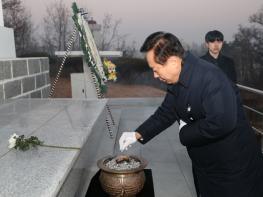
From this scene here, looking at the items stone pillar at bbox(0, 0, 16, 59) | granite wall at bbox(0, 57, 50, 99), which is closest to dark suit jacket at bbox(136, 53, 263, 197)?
granite wall at bbox(0, 57, 50, 99)

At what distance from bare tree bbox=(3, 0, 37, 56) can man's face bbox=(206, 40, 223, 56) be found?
1088 cm

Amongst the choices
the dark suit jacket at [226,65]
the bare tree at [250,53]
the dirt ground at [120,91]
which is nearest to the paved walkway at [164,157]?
the dark suit jacket at [226,65]

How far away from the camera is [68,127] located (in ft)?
9.35

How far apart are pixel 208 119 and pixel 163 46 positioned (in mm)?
453

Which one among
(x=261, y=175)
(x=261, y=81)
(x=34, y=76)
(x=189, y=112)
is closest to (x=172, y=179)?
(x=261, y=175)

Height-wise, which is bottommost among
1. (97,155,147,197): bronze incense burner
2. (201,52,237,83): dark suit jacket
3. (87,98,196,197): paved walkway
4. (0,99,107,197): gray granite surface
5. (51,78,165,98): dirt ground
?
(51,78,165,98): dirt ground

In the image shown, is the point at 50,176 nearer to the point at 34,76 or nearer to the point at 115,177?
the point at 115,177

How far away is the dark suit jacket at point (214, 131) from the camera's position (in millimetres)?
1848

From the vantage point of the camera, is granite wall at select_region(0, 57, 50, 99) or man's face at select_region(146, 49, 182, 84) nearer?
man's face at select_region(146, 49, 182, 84)

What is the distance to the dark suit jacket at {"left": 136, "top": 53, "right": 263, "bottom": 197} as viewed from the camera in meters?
1.85

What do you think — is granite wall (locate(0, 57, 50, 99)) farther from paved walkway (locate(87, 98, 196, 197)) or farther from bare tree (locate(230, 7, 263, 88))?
bare tree (locate(230, 7, 263, 88))

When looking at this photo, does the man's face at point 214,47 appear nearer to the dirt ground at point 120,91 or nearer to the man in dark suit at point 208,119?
the man in dark suit at point 208,119

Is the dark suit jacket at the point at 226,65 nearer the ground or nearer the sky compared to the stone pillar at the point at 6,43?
nearer the ground

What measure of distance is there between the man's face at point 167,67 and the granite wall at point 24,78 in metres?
2.89
